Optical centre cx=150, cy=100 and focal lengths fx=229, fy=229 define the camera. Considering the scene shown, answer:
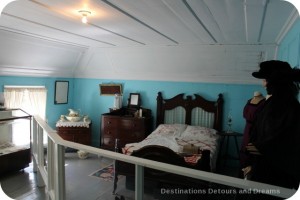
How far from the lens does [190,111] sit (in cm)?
437

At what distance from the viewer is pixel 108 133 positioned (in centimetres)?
461

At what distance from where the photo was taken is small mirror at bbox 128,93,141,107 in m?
4.83

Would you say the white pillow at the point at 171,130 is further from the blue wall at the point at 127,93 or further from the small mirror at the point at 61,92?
the small mirror at the point at 61,92

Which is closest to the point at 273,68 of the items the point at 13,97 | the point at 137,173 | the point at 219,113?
the point at 137,173

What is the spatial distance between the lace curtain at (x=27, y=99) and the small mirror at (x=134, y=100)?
173cm

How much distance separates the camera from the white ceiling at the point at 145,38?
208cm

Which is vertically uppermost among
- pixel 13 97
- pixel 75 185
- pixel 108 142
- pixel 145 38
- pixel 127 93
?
pixel 145 38

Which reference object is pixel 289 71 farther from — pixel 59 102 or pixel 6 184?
pixel 59 102

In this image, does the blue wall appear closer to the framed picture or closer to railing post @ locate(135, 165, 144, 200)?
the framed picture

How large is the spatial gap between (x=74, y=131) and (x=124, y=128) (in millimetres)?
1013

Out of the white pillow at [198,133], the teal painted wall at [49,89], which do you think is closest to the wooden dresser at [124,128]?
the white pillow at [198,133]

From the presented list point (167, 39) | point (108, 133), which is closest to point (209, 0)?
point (167, 39)

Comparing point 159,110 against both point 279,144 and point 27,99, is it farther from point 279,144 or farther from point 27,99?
point 279,144

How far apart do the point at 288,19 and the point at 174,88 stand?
2.57m
